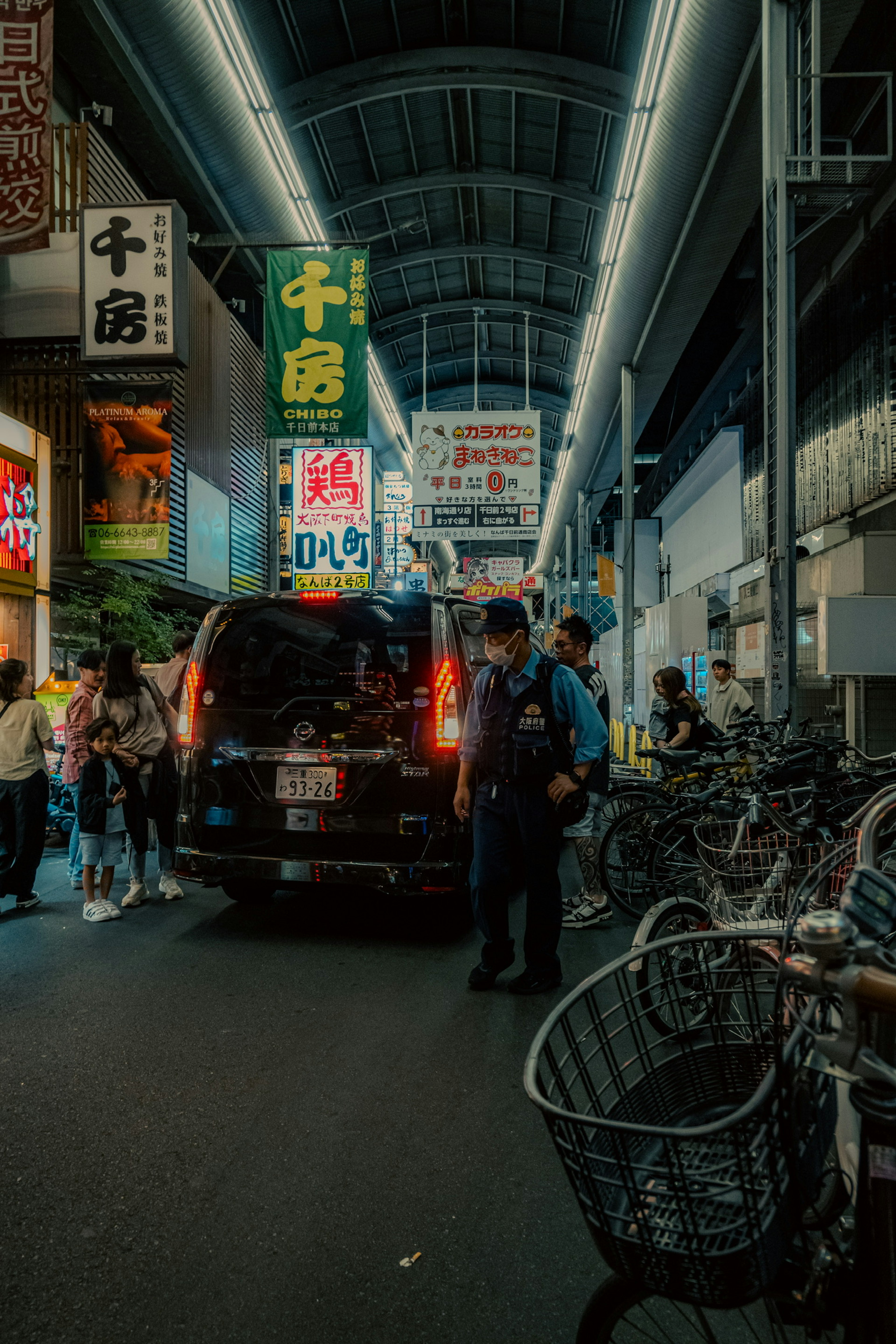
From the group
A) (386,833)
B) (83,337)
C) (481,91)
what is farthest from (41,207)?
(481,91)

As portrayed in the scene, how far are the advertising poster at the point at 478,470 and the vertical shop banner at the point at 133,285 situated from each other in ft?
23.0

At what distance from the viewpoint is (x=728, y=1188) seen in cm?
125

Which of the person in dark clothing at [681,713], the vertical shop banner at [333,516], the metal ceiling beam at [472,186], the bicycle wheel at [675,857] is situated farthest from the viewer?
the vertical shop banner at [333,516]

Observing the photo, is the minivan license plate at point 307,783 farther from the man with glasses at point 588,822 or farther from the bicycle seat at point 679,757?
the bicycle seat at point 679,757

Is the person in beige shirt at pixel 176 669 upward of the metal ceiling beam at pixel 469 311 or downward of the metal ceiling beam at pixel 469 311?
downward

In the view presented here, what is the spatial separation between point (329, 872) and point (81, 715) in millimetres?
2548

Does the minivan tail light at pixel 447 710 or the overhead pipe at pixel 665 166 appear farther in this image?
the overhead pipe at pixel 665 166

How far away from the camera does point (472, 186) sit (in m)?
14.2

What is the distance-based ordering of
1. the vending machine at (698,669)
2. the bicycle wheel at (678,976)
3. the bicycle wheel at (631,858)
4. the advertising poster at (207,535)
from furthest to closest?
the vending machine at (698,669)
the advertising poster at (207,535)
the bicycle wheel at (631,858)
the bicycle wheel at (678,976)

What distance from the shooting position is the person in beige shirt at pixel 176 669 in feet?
26.4

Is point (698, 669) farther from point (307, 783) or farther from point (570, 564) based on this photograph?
point (570, 564)

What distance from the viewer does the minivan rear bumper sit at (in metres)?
4.95

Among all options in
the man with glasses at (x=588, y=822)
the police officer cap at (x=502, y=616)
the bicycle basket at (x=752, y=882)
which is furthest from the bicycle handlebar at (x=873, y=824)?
the man with glasses at (x=588, y=822)

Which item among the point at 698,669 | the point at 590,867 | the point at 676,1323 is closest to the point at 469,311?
the point at 698,669
